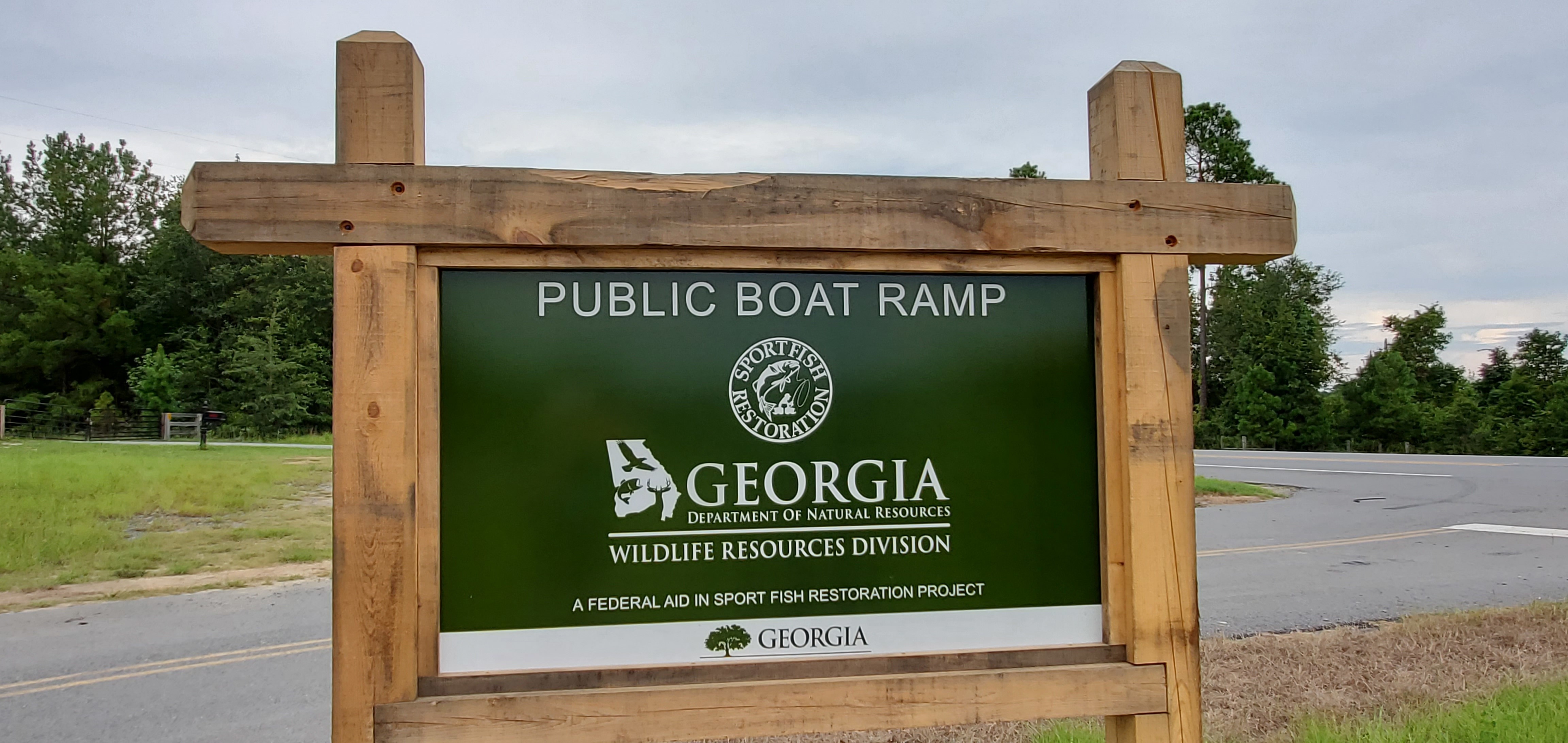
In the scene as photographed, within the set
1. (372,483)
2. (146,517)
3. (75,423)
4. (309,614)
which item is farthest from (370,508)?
(75,423)

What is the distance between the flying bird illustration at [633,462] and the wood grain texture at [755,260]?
376 millimetres

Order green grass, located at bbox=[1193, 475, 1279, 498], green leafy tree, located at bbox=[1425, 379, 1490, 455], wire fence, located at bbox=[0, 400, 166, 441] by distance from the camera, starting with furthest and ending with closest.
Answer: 1. green leafy tree, located at bbox=[1425, 379, 1490, 455]
2. wire fence, located at bbox=[0, 400, 166, 441]
3. green grass, located at bbox=[1193, 475, 1279, 498]

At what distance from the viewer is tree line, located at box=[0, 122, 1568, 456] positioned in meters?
26.0

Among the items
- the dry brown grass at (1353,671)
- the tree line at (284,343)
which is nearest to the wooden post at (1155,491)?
the dry brown grass at (1353,671)

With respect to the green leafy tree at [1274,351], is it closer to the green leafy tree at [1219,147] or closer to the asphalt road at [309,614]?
the green leafy tree at [1219,147]

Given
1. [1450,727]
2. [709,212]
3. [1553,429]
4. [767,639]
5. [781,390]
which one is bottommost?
[1450,727]

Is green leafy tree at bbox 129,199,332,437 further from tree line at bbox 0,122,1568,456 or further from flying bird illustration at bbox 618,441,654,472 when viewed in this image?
flying bird illustration at bbox 618,441,654,472

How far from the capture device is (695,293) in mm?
1784

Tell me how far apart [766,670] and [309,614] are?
17.5 ft

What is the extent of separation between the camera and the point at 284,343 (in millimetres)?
28219

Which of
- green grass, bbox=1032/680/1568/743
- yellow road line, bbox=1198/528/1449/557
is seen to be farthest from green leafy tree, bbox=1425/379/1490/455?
green grass, bbox=1032/680/1568/743

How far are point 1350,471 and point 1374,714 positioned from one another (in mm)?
15000

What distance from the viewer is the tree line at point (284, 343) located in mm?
26000

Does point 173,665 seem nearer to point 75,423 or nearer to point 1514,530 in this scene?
point 1514,530
